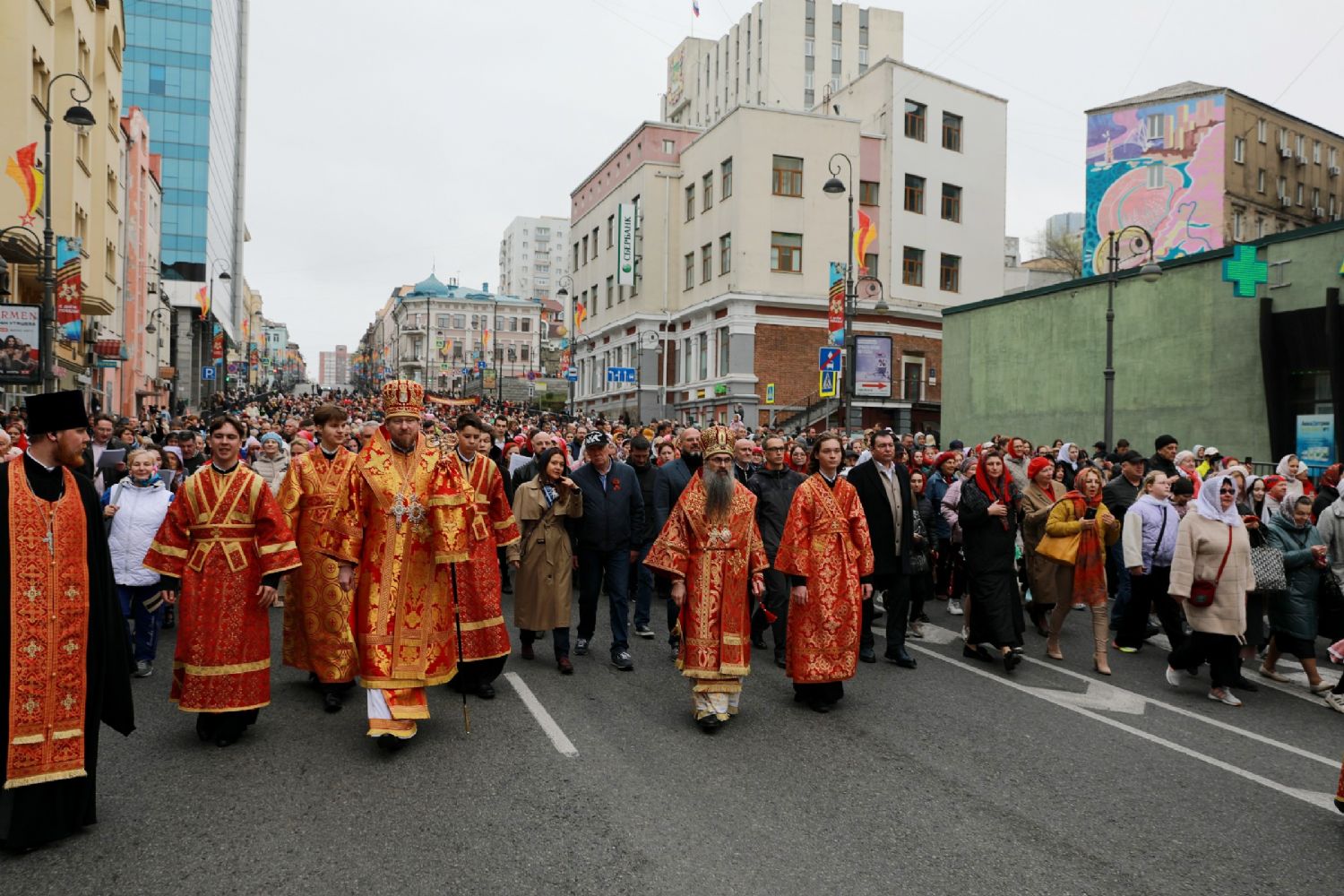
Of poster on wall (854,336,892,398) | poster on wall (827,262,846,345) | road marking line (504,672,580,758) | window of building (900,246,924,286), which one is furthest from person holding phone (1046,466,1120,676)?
window of building (900,246,924,286)

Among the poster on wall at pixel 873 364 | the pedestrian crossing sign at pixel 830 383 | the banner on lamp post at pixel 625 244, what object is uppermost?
the banner on lamp post at pixel 625 244

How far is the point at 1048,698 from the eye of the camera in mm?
7555

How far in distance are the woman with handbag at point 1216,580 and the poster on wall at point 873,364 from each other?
67.9 feet

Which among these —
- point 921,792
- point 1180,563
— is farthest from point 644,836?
point 1180,563

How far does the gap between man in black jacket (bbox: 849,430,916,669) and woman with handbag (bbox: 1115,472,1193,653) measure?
212 centimetres

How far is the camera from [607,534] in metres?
8.41

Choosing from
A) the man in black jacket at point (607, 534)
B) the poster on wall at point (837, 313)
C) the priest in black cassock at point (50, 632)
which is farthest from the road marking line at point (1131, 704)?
the poster on wall at point (837, 313)

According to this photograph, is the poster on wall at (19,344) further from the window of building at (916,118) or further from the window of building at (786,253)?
the window of building at (916,118)

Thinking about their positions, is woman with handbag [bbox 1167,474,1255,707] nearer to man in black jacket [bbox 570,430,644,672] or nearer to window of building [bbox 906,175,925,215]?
man in black jacket [bbox 570,430,644,672]

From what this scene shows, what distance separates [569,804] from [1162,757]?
3779 millimetres

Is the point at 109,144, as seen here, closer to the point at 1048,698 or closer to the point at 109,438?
the point at 109,438

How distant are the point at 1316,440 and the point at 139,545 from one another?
18680 mm

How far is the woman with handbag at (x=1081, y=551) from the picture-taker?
867 cm

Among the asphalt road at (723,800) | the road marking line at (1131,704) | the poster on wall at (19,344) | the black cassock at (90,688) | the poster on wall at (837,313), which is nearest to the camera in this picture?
the asphalt road at (723,800)
